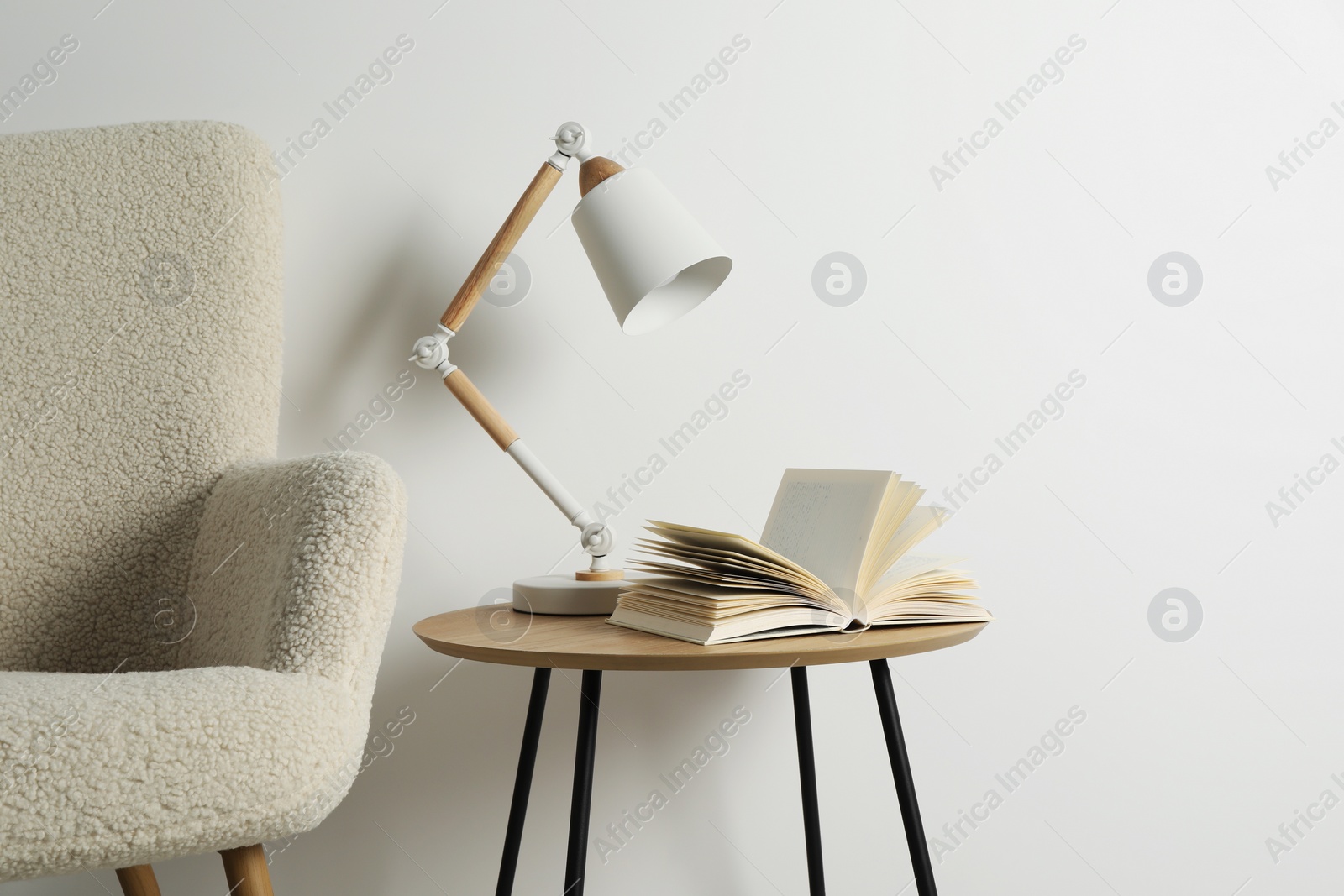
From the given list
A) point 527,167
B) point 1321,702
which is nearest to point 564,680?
point 527,167

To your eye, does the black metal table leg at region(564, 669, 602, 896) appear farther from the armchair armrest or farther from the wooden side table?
the armchair armrest

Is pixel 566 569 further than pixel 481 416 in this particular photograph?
Yes

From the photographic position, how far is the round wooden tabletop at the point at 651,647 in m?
0.61

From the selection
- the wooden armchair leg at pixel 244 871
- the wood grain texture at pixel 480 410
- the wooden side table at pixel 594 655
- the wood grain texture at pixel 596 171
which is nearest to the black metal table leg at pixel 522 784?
the wooden side table at pixel 594 655

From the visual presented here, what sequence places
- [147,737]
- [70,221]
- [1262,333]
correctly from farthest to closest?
[1262,333] → [70,221] → [147,737]

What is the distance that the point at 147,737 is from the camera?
467 millimetres

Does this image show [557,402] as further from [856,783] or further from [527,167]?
[856,783]

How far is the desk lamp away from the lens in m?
0.85

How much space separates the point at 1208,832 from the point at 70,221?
1524 mm

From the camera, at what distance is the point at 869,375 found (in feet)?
3.84

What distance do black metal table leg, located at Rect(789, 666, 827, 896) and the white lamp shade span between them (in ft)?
1.52

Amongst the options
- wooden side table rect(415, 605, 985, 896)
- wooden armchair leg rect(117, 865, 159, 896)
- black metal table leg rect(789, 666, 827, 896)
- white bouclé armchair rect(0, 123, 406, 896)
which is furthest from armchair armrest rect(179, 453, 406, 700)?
black metal table leg rect(789, 666, 827, 896)

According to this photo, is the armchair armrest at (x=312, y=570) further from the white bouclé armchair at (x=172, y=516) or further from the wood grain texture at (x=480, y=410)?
the wood grain texture at (x=480, y=410)

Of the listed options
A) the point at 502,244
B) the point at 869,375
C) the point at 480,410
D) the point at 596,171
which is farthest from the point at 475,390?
the point at 869,375
